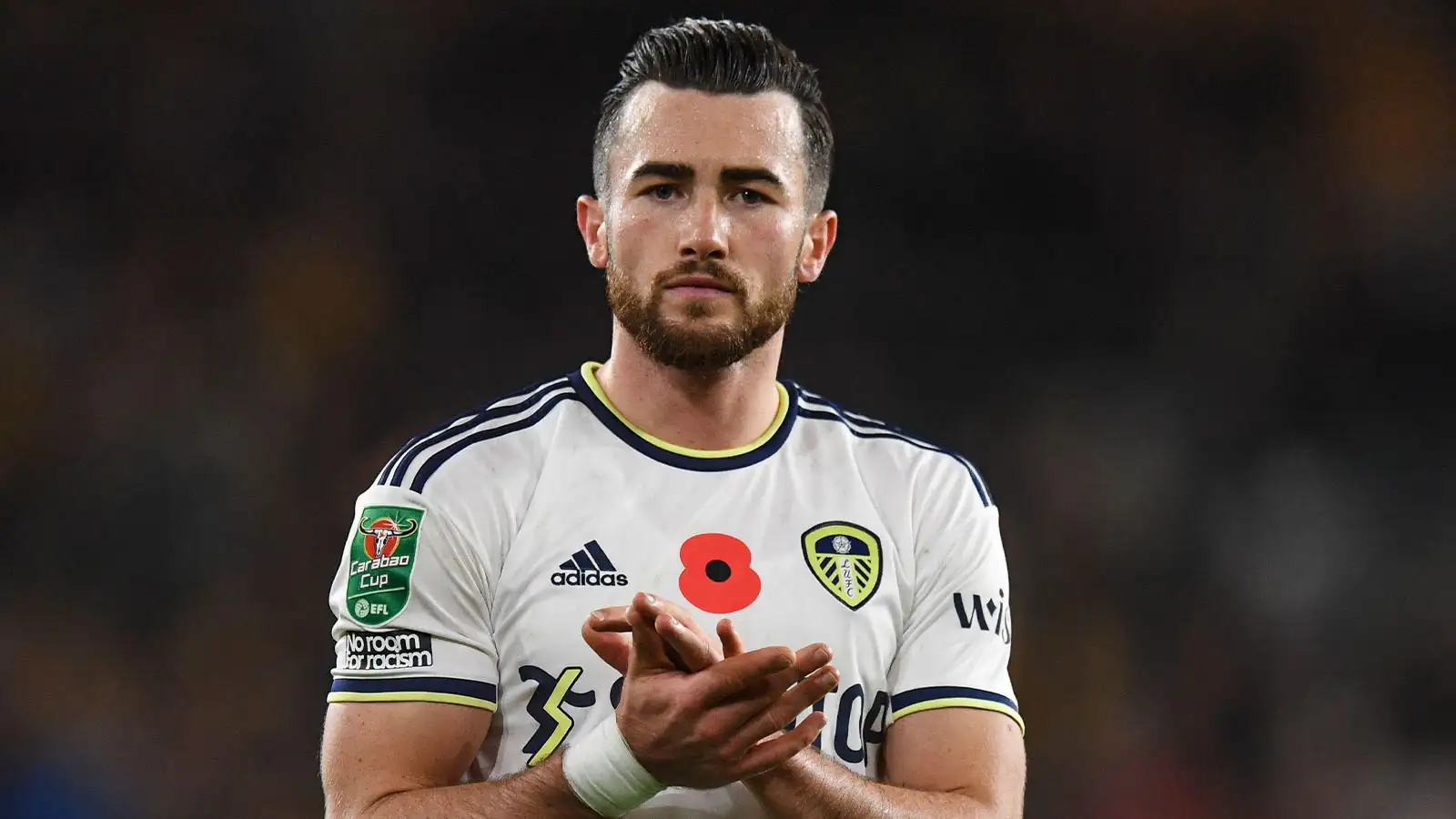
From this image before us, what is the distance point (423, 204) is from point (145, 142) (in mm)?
1147

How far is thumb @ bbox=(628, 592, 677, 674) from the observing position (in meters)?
2.08

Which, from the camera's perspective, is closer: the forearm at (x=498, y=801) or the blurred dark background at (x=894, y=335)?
the forearm at (x=498, y=801)

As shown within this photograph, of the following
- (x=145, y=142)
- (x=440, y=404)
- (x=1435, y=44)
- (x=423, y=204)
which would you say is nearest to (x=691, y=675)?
(x=440, y=404)

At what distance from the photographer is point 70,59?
6.12m

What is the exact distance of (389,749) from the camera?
2.53 metres

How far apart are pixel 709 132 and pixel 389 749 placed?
1313 mm

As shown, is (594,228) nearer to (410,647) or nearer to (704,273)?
(704,273)

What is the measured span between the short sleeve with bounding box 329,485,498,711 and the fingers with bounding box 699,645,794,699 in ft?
2.20

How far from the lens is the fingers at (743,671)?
6.67 ft

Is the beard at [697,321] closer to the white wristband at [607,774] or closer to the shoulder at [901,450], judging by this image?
the shoulder at [901,450]

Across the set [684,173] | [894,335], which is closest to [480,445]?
[684,173]

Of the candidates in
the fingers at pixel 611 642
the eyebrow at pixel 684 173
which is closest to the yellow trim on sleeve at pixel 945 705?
the fingers at pixel 611 642

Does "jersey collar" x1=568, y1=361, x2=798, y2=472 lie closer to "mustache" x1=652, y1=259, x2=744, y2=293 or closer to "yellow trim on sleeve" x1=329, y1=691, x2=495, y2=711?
"mustache" x1=652, y1=259, x2=744, y2=293

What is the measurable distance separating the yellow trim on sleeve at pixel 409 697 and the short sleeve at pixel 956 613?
798 mm
